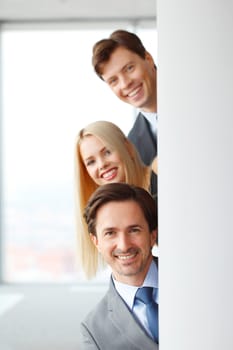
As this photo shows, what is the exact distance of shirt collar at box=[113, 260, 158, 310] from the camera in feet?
12.0

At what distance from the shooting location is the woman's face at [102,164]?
3715 millimetres

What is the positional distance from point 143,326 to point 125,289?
24cm

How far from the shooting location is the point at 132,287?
3680 mm

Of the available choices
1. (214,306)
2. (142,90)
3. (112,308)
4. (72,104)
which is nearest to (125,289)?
(112,308)

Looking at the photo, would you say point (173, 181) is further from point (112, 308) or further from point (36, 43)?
point (36, 43)

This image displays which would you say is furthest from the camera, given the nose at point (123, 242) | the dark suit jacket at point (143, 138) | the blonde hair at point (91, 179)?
the dark suit jacket at point (143, 138)

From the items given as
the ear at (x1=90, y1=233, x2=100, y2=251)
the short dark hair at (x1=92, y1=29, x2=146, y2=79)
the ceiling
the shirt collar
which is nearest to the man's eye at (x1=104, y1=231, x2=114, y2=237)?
the ear at (x1=90, y1=233, x2=100, y2=251)

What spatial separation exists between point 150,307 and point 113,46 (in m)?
1.62

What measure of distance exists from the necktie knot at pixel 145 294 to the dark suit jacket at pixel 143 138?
0.83m

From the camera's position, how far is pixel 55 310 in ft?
→ 14.3

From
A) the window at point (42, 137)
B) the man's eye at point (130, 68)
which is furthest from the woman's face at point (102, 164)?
the window at point (42, 137)

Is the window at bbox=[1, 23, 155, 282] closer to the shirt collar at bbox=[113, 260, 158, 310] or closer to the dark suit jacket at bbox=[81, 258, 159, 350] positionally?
the dark suit jacket at bbox=[81, 258, 159, 350]

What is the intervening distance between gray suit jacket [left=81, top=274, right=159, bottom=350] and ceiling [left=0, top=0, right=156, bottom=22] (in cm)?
265

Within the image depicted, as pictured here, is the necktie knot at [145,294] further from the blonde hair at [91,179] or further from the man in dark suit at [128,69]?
the man in dark suit at [128,69]
